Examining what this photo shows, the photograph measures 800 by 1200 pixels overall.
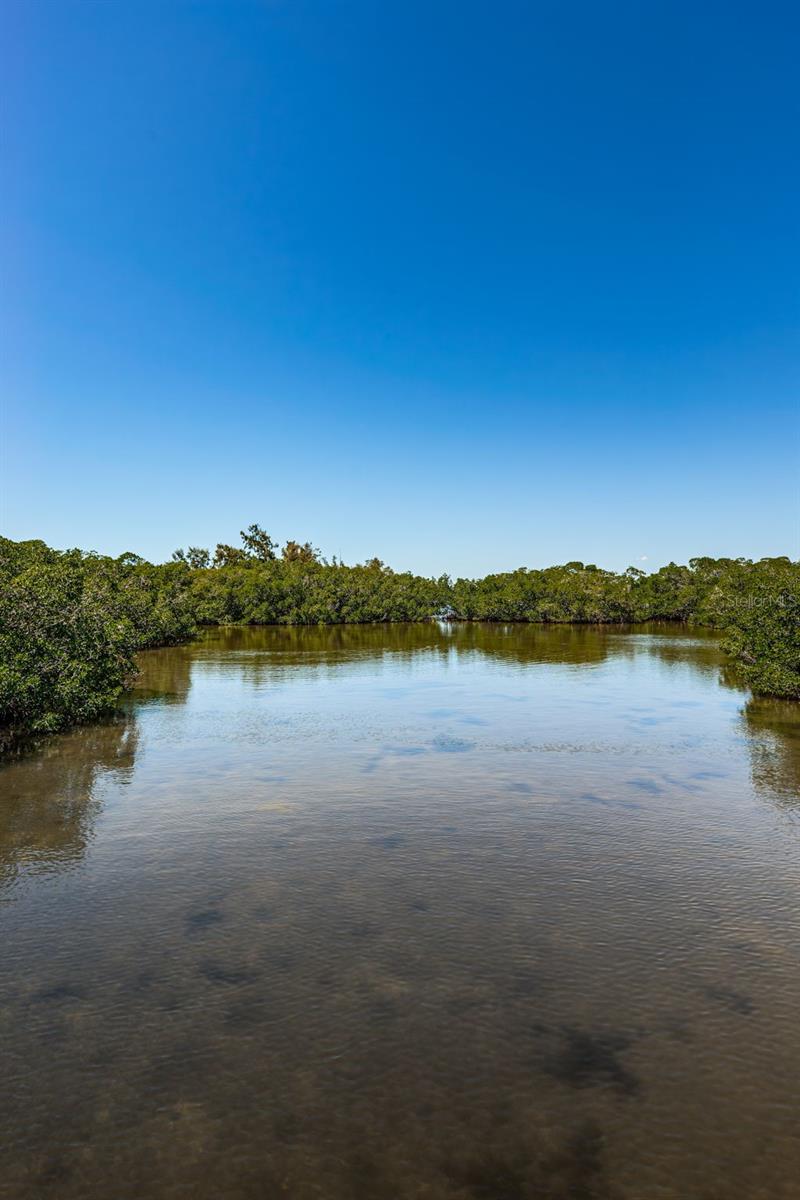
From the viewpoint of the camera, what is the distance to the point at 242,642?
83.6 meters

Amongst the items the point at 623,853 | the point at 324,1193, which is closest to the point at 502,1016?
the point at 324,1193

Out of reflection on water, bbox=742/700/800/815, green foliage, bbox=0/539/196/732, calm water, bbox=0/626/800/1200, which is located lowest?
calm water, bbox=0/626/800/1200

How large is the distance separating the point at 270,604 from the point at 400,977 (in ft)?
348

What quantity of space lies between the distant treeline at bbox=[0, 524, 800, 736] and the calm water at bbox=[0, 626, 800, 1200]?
482 cm

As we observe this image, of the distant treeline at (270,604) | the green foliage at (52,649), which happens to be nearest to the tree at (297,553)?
the distant treeline at (270,604)

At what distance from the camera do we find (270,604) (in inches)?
4542

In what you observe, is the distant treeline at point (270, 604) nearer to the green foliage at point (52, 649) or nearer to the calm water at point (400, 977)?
the green foliage at point (52, 649)

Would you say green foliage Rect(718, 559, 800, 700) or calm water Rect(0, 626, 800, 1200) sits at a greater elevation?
green foliage Rect(718, 559, 800, 700)

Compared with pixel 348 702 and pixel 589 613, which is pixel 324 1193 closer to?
pixel 348 702

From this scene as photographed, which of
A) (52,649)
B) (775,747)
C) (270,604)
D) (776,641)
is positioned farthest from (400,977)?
(270,604)

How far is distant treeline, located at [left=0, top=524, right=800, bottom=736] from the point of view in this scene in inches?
1136

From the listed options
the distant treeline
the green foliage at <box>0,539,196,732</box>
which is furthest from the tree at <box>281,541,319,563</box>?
the green foliage at <box>0,539,196,732</box>

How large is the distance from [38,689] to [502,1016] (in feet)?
75.4

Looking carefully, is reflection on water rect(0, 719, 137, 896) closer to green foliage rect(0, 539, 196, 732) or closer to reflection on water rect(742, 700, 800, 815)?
green foliage rect(0, 539, 196, 732)
